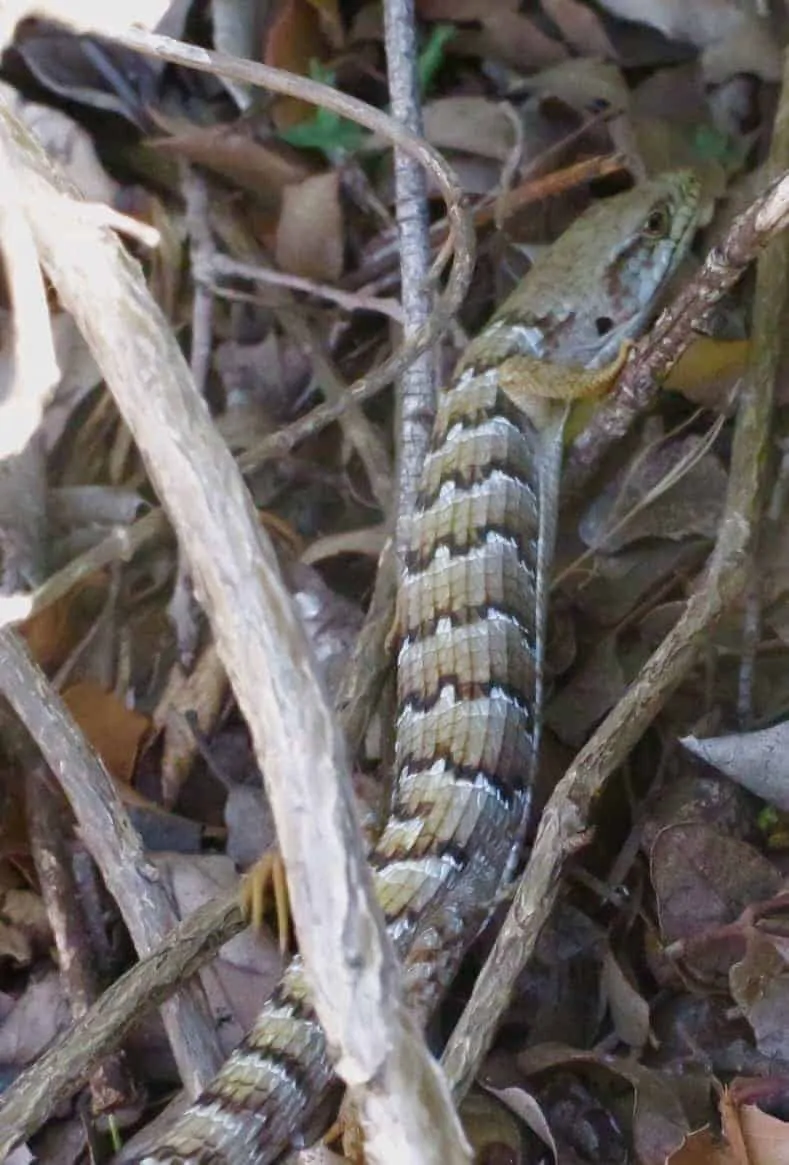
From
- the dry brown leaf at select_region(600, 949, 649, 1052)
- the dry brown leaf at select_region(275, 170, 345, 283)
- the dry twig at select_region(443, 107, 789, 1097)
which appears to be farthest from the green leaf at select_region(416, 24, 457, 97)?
the dry brown leaf at select_region(600, 949, 649, 1052)

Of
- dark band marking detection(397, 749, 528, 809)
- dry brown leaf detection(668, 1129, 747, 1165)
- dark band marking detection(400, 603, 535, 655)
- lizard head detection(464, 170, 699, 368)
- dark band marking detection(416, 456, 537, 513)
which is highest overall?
lizard head detection(464, 170, 699, 368)

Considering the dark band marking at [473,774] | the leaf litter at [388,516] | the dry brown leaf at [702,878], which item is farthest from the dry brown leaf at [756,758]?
the dark band marking at [473,774]

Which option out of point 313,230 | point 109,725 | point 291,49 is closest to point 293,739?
point 109,725

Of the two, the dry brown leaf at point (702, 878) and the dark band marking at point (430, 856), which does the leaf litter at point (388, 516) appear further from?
the dark band marking at point (430, 856)

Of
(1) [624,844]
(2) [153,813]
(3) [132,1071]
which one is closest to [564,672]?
(1) [624,844]

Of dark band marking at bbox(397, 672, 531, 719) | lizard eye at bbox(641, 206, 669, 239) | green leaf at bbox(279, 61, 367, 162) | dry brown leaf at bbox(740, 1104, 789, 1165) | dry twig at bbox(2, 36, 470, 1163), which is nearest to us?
dry twig at bbox(2, 36, 470, 1163)

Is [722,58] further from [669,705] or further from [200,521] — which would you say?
[200,521]

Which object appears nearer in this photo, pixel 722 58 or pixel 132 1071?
pixel 132 1071

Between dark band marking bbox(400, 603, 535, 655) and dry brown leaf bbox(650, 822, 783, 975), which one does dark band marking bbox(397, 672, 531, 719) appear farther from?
dry brown leaf bbox(650, 822, 783, 975)
